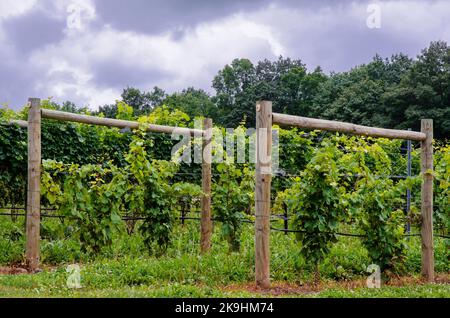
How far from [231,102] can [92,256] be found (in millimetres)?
46309

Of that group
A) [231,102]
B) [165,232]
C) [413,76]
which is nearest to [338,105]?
[413,76]

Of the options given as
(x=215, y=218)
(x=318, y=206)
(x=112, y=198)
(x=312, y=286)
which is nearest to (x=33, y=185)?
(x=112, y=198)

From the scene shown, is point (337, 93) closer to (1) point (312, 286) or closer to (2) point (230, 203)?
(2) point (230, 203)

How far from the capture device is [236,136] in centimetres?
976

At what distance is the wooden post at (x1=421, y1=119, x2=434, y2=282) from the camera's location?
738cm

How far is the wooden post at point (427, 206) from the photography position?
7380mm

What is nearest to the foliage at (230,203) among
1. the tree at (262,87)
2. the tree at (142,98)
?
the tree at (262,87)

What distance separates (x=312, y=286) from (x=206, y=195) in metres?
2.11

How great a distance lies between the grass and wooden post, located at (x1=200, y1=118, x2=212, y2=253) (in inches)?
8.6

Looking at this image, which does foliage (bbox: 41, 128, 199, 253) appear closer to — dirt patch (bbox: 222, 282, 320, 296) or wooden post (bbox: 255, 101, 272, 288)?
wooden post (bbox: 255, 101, 272, 288)

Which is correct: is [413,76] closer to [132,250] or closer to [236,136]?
[236,136]

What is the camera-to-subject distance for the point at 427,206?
746cm

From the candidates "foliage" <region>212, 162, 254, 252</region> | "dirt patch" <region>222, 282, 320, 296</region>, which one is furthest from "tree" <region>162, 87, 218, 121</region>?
"dirt patch" <region>222, 282, 320, 296</region>

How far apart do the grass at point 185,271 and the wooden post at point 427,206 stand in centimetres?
24
